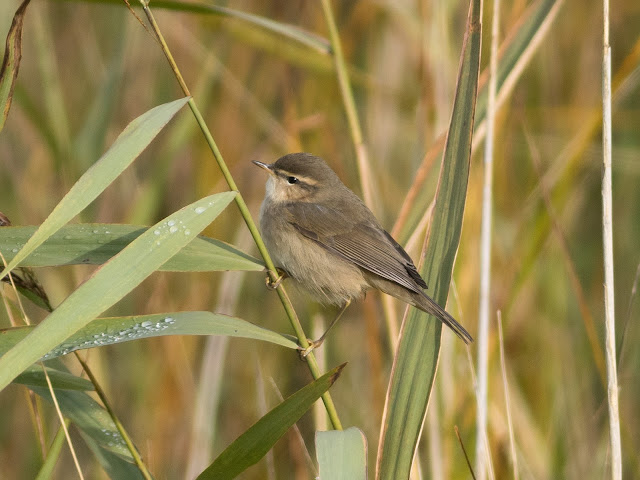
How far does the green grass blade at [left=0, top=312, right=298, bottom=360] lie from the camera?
5.37ft

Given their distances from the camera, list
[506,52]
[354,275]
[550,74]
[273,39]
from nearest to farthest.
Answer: [506,52]
[354,275]
[273,39]
[550,74]

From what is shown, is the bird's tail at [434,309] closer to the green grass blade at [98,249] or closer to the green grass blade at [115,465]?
the green grass blade at [98,249]

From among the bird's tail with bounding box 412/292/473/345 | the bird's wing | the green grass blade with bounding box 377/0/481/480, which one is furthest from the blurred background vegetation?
the green grass blade with bounding box 377/0/481/480

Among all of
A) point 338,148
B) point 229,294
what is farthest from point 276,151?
point 229,294

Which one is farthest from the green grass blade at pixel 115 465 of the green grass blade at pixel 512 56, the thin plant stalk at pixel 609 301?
the thin plant stalk at pixel 609 301

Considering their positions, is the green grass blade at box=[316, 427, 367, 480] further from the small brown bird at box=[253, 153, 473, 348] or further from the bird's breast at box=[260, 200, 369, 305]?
the bird's breast at box=[260, 200, 369, 305]

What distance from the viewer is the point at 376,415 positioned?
3.40 metres

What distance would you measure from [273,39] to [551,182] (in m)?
1.53

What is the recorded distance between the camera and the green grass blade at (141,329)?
5.37 feet

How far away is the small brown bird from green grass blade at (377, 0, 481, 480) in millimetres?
531

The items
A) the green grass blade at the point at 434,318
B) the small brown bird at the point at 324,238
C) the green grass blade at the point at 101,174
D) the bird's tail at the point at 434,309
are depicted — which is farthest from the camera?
the small brown bird at the point at 324,238

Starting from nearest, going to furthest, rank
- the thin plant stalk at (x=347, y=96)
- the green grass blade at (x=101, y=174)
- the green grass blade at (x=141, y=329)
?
the green grass blade at (x=101, y=174)
the green grass blade at (x=141, y=329)
the thin plant stalk at (x=347, y=96)

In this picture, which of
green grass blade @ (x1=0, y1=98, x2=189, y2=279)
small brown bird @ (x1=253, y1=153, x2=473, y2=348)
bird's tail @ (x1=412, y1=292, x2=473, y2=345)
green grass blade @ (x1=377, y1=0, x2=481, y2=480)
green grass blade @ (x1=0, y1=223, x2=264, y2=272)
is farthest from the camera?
small brown bird @ (x1=253, y1=153, x2=473, y2=348)

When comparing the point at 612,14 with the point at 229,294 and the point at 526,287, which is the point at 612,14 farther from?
the point at 229,294
